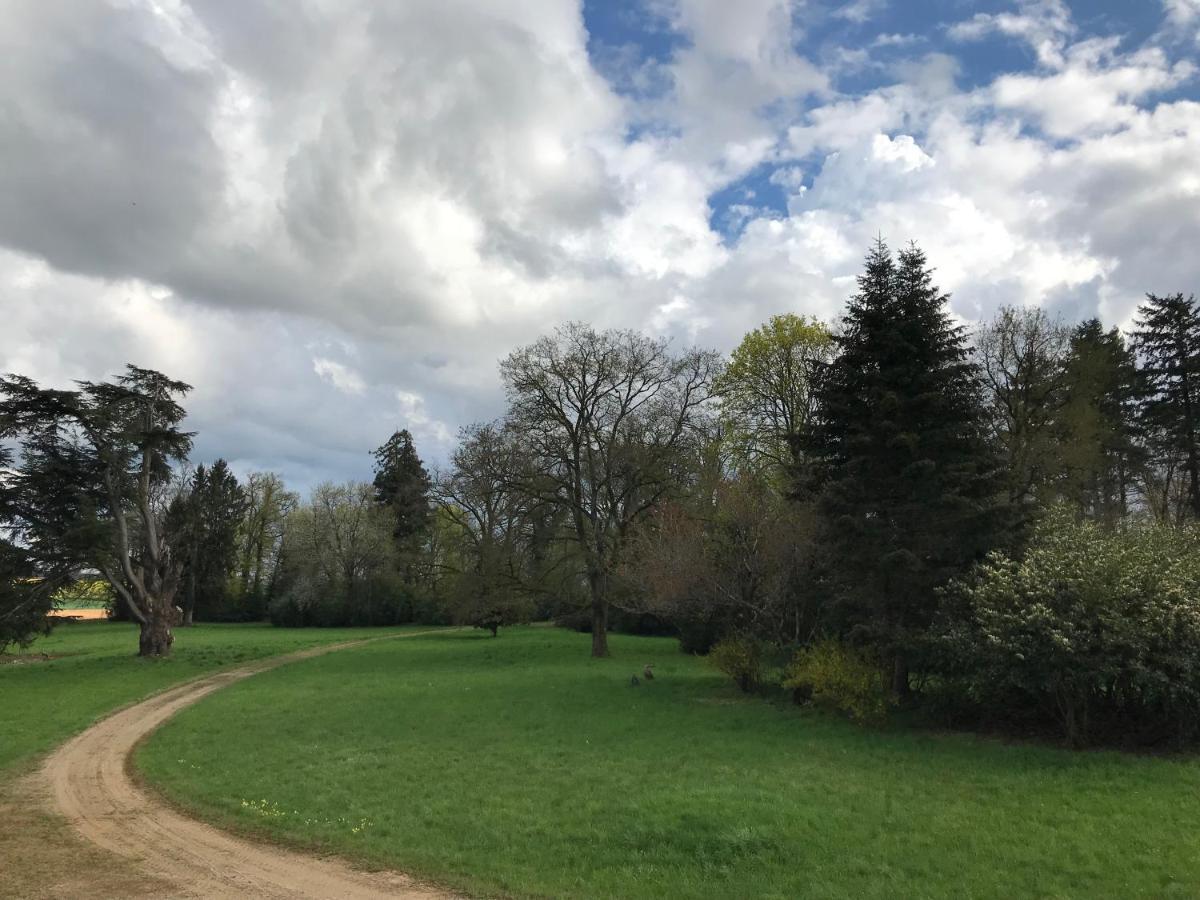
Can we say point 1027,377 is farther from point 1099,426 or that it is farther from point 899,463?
point 899,463

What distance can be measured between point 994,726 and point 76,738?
19770 millimetres

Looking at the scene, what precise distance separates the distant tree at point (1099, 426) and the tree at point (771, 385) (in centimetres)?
1000

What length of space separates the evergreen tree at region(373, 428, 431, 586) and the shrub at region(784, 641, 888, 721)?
47.9 metres

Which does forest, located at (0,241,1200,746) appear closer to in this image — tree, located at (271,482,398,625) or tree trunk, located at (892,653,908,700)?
tree trunk, located at (892,653,908,700)

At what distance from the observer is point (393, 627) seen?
64.1 metres

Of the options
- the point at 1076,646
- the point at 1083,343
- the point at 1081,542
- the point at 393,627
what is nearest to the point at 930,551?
the point at 1081,542

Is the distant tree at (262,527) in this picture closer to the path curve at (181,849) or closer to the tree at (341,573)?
the tree at (341,573)

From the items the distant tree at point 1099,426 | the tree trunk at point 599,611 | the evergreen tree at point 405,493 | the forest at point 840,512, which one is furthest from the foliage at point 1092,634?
the evergreen tree at point 405,493

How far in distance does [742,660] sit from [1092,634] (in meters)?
10.4

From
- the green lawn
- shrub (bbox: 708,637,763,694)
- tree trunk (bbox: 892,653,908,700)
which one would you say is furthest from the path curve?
shrub (bbox: 708,637,763,694)

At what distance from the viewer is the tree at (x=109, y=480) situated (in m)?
31.5

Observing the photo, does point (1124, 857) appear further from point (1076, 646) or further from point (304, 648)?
point (304, 648)

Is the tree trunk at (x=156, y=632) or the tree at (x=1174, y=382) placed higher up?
the tree at (x=1174, y=382)

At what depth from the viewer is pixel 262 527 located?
80.6 m
